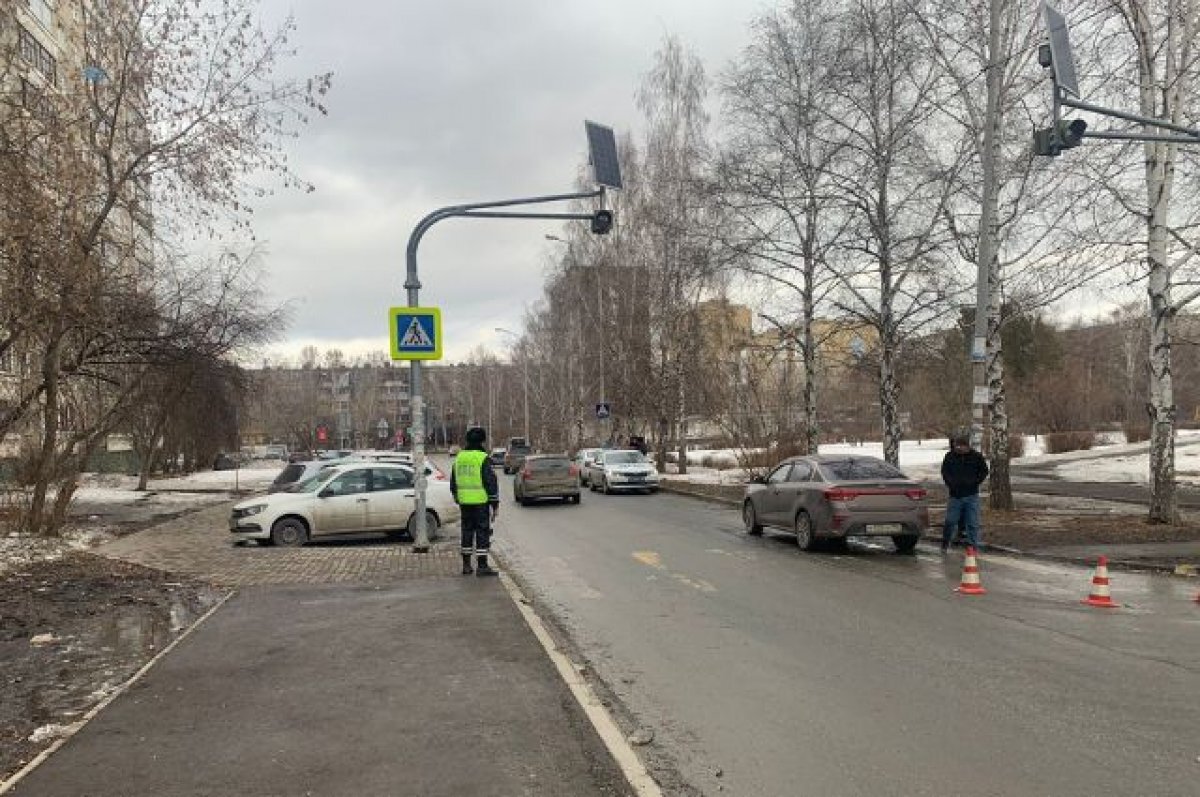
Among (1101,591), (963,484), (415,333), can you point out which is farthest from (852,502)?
(415,333)

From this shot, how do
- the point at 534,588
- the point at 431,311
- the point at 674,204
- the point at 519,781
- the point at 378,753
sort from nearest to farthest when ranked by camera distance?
the point at 519,781
the point at 378,753
the point at 534,588
the point at 431,311
the point at 674,204

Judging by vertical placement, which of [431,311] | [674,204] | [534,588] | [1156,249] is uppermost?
[674,204]

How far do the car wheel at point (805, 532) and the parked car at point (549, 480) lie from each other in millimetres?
11857

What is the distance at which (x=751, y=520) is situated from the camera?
55.6ft

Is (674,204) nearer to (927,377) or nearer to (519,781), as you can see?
(927,377)

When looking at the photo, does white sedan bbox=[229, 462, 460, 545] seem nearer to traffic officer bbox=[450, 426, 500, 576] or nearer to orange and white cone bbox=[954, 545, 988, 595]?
traffic officer bbox=[450, 426, 500, 576]

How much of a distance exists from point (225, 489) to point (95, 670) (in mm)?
31802

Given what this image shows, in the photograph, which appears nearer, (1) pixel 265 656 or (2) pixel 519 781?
(2) pixel 519 781

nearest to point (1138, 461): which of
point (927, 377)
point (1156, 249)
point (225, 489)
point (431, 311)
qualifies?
point (927, 377)

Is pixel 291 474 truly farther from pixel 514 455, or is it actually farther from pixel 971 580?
pixel 514 455

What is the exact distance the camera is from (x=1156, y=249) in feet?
49.3

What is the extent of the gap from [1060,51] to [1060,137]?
93cm

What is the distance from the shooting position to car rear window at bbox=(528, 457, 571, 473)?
1030 inches

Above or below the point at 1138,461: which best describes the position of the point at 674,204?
above
